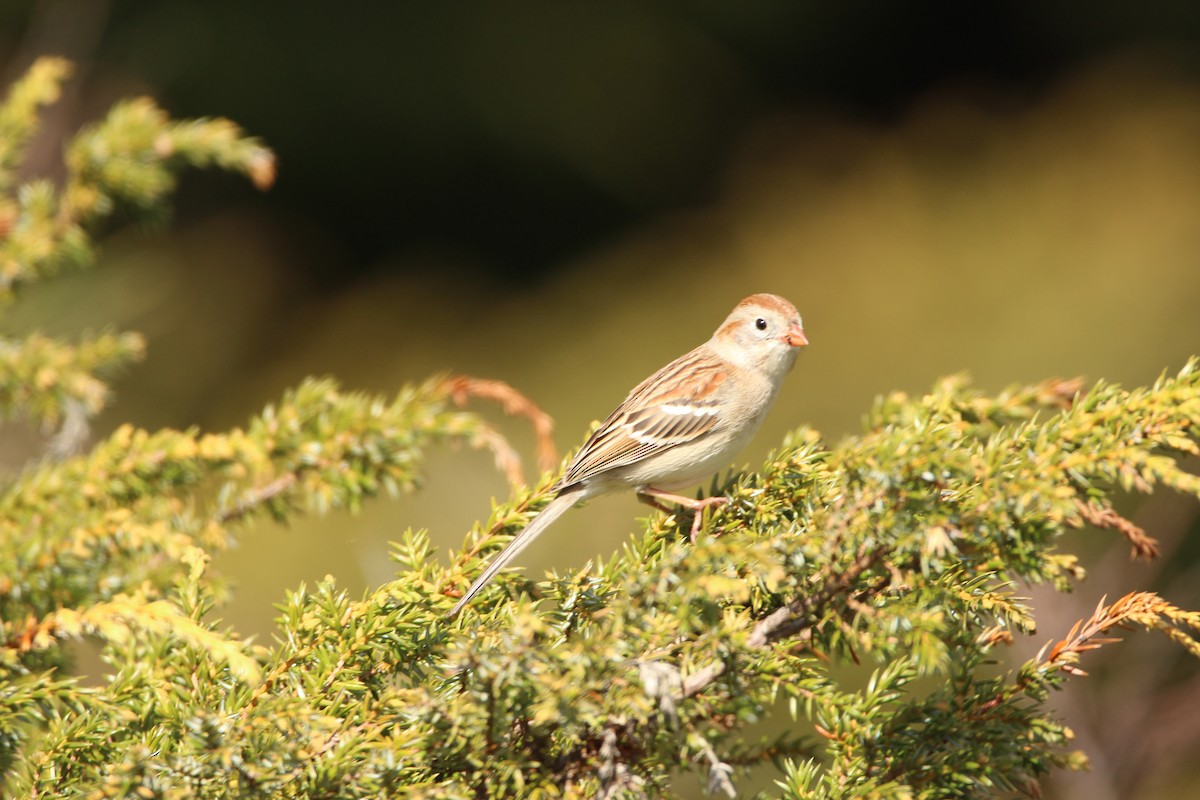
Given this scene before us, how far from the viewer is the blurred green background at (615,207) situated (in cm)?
406

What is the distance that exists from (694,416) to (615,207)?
363 centimetres

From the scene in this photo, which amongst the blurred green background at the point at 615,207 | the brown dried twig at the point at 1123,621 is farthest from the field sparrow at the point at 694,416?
the blurred green background at the point at 615,207

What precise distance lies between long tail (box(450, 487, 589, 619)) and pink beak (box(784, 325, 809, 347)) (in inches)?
26.8

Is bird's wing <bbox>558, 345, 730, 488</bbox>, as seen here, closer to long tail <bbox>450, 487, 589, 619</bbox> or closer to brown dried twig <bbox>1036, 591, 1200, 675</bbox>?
long tail <bbox>450, 487, 589, 619</bbox>

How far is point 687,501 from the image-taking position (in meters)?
2.19

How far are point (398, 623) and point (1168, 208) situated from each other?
387 cm

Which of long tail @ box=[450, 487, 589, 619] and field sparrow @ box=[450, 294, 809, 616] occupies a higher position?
field sparrow @ box=[450, 294, 809, 616]

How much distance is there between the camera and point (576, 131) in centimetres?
570

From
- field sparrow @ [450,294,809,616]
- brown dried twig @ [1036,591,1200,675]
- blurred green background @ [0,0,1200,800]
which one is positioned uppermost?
blurred green background @ [0,0,1200,800]

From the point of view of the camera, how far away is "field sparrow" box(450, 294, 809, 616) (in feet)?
7.90

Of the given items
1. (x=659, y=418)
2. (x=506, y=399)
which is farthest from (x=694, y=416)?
(x=506, y=399)

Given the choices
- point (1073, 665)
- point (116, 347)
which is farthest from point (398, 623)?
point (116, 347)

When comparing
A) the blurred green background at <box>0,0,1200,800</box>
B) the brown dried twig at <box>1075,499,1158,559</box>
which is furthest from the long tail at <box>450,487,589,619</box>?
the blurred green background at <box>0,0,1200,800</box>

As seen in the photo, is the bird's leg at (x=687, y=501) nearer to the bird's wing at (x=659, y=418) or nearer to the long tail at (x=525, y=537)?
the bird's wing at (x=659, y=418)
